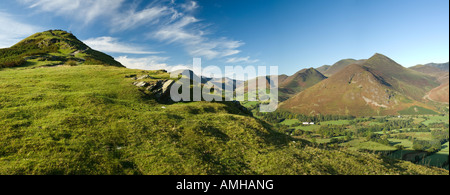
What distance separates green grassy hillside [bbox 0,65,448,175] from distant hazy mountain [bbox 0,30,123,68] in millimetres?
49374

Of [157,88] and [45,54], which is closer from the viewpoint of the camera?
[157,88]

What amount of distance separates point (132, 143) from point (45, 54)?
93.3 m

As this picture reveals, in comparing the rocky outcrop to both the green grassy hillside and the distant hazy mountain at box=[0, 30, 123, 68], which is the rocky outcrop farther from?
the distant hazy mountain at box=[0, 30, 123, 68]

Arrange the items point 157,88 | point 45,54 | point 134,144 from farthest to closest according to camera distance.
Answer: point 45,54 → point 157,88 → point 134,144

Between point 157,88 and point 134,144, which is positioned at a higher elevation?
point 157,88

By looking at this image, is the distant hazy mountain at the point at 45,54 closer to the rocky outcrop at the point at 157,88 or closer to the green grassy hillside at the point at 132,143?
the rocky outcrop at the point at 157,88

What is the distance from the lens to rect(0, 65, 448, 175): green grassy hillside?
50.4 feet

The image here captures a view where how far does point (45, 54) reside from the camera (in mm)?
78938

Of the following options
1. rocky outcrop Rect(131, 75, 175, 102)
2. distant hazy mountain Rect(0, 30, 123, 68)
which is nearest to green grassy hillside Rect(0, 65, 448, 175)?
rocky outcrop Rect(131, 75, 175, 102)

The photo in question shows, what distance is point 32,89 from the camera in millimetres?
32031

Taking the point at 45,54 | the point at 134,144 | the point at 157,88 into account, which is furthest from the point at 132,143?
the point at 45,54

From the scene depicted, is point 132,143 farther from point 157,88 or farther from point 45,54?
point 45,54

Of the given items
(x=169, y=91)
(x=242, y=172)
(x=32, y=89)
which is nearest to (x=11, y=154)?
(x=242, y=172)
